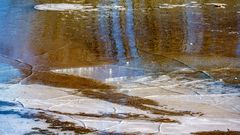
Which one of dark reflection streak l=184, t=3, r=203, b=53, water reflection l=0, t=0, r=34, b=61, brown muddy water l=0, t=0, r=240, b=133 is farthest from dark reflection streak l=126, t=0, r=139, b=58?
water reflection l=0, t=0, r=34, b=61

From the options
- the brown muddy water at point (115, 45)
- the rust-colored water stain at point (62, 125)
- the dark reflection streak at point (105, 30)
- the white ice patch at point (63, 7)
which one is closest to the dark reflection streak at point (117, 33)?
the brown muddy water at point (115, 45)

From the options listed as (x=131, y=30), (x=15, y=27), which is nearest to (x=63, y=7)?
(x=15, y=27)

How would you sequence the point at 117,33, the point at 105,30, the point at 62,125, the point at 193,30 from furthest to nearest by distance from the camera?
the point at 193,30
the point at 105,30
the point at 117,33
the point at 62,125

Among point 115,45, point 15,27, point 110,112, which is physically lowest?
point 110,112

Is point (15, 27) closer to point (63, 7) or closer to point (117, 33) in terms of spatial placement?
point (117, 33)

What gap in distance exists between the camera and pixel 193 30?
11430mm

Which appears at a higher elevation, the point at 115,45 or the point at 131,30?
the point at 131,30

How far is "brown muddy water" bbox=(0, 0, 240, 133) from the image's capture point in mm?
7430

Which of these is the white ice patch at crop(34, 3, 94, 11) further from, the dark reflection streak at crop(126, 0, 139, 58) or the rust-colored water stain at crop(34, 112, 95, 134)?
the rust-colored water stain at crop(34, 112, 95, 134)

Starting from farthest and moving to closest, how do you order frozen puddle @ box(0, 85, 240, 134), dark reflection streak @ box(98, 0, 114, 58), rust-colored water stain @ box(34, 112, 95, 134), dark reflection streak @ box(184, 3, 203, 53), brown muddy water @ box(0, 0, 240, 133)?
dark reflection streak @ box(184, 3, 203, 53), dark reflection streak @ box(98, 0, 114, 58), brown muddy water @ box(0, 0, 240, 133), frozen puddle @ box(0, 85, 240, 134), rust-colored water stain @ box(34, 112, 95, 134)

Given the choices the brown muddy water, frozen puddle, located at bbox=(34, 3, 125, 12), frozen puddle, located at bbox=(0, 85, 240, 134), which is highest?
frozen puddle, located at bbox=(34, 3, 125, 12)

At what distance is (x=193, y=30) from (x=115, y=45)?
219 cm

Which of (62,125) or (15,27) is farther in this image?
(15,27)

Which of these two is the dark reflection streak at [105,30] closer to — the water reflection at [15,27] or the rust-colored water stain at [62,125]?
the water reflection at [15,27]
